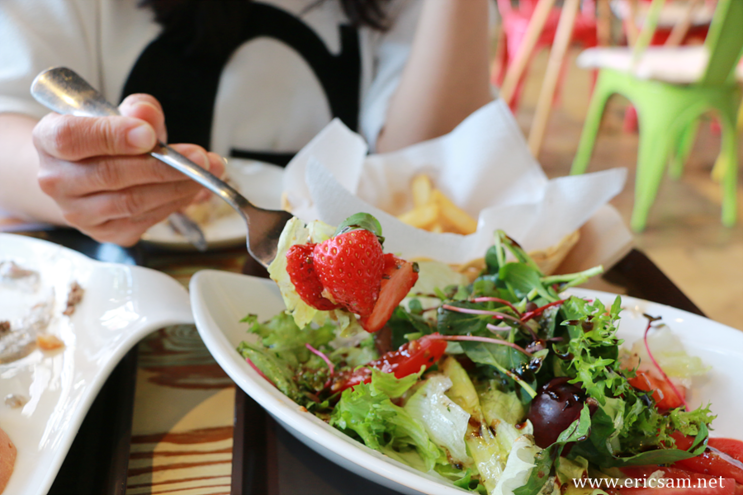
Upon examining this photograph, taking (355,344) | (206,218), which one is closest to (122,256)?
(206,218)

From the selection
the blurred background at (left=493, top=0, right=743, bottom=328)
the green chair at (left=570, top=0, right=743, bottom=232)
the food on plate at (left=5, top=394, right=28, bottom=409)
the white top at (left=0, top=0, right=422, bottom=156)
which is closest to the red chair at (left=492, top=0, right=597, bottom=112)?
the blurred background at (left=493, top=0, right=743, bottom=328)

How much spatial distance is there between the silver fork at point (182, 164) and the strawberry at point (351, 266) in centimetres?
18

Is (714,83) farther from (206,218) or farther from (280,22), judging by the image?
(206,218)

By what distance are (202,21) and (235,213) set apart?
1.64 feet

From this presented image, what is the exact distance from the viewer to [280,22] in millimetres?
1348

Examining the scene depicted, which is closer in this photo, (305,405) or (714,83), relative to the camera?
(305,405)

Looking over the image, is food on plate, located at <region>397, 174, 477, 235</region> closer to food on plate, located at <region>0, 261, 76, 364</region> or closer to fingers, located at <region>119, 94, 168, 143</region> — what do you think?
→ fingers, located at <region>119, 94, 168, 143</region>

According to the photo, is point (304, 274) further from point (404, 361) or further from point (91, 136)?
point (91, 136)

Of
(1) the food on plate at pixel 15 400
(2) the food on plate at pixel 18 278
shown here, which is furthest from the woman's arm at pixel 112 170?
(1) the food on plate at pixel 15 400

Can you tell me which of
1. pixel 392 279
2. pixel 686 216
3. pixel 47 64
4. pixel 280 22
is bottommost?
pixel 686 216

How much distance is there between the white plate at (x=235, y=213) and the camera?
0.97m

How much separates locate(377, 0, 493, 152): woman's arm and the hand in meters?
0.71

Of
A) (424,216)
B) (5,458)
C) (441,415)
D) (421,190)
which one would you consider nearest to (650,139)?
(421,190)

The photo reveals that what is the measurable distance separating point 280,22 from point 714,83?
2.31 meters
